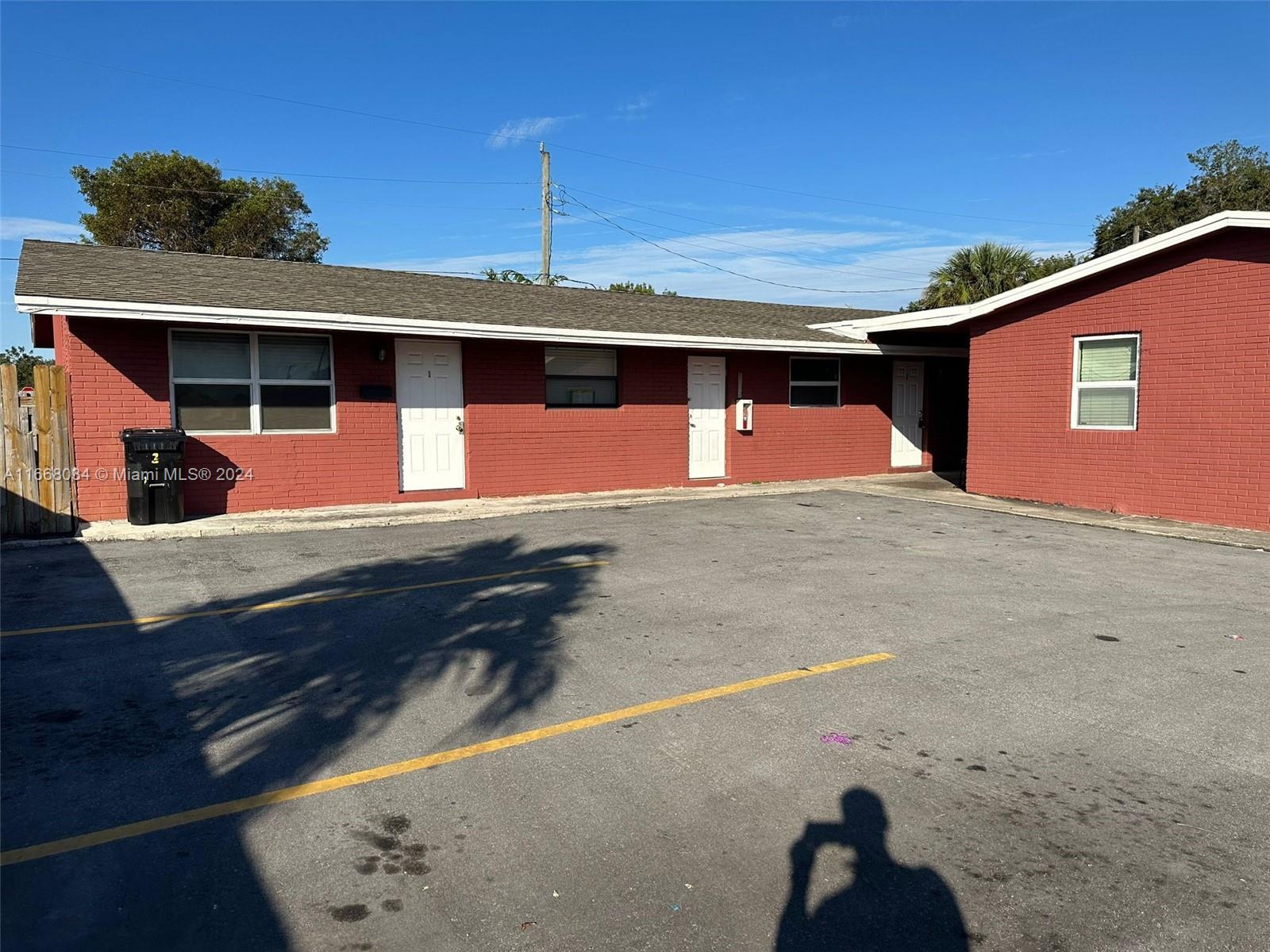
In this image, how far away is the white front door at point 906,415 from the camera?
19.2 metres

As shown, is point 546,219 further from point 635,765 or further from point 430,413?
point 635,765

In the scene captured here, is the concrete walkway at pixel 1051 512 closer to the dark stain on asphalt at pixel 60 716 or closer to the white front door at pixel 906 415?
the white front door at pixel 906 415

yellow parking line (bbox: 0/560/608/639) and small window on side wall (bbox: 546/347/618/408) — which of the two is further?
small window on side wall (bbox: 546/347/618/408)

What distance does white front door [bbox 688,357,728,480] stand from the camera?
54.0 ft

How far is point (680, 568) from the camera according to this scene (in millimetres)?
8719

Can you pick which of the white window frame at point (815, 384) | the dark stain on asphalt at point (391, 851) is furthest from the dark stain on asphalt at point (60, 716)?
the white window frame at point (815, 384)

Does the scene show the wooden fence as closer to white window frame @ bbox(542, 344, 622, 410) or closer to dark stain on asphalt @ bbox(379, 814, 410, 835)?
white window frame @ bbox(542, 344, 622, 410)

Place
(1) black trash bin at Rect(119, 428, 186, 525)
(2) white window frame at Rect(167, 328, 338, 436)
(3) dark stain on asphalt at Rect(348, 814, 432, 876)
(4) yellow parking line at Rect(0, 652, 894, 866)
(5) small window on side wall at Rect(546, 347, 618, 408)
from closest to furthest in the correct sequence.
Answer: (3) dark stain on asphalt at Rect(348, 814, 432, 876)
(4) yellow parking line at Rect(0, 652, 894, 866)
(1) black trash bin at Rect(119, 428, 186, 525)
(2) white window frame at Rect(167, 328, 338, 436)
(5) small window on side wall at Rect(546, 347, 618, 408)

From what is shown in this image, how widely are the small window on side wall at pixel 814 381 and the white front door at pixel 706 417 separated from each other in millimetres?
1690

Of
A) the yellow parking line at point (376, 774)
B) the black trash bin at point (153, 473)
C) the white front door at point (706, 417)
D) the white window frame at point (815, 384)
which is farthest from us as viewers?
the white window frame at point (815, 384)

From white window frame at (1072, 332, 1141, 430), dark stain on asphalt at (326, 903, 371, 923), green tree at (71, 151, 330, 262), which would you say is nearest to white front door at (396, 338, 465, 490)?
white window frame at (1072, 332, 1141, 430)

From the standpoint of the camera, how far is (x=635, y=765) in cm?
412

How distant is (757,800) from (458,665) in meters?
2.49

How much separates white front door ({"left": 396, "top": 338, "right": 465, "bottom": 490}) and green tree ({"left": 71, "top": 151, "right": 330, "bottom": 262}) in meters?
26.3
